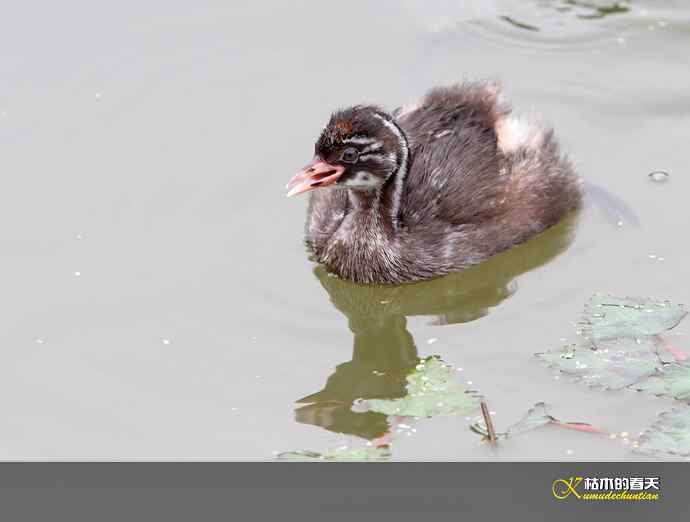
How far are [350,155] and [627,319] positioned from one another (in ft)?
6.55

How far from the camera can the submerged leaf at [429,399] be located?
317 inches

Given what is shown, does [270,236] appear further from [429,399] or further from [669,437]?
[669,437]

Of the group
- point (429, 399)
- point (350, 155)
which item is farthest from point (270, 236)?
point (429, 399)

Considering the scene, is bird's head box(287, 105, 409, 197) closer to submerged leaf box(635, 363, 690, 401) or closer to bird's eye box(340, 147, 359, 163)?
bird's eye box(340, 147, 359, 163)

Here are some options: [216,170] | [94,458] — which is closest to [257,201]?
[216,170]

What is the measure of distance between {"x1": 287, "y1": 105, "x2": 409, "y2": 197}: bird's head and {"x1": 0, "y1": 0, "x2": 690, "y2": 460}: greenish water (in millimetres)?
744

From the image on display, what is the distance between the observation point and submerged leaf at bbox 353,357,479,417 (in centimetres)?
806

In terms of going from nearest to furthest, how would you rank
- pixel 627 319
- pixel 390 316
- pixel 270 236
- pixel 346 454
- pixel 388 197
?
pixel 346 454, pixel 627 319, pixel 390 316, pixel 388 197, pixel 270 236

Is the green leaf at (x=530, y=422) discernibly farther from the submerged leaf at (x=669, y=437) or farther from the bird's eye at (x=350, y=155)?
the bird's eye at (x=350, y=155)

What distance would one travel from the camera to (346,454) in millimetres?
7758

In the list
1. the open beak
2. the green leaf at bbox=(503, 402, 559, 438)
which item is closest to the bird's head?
the open beak

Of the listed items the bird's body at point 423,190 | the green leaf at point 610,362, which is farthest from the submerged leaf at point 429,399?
the bird's body at point 423,190

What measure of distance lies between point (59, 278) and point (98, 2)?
359cm
